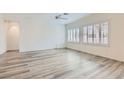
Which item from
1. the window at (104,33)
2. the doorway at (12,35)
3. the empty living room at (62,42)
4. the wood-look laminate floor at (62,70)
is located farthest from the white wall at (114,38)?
the doorway at (12,35)

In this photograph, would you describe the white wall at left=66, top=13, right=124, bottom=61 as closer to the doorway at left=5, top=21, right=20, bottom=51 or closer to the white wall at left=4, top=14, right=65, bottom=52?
the white wall at left=4, top=14, right=65, bottom=52

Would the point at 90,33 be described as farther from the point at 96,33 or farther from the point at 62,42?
the point at 62,42

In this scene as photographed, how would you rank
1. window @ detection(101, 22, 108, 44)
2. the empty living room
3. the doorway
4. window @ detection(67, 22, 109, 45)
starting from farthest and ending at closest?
the doorway, window @ detection(67, 22, 109, 45), window @ detection(101, 22, 108, 44), the empty living room

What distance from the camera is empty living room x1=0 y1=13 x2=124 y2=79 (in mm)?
5098

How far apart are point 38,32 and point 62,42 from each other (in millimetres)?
2718

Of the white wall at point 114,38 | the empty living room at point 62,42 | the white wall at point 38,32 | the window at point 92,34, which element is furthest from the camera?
the white wall at point 38,32

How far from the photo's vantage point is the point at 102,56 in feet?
21.9

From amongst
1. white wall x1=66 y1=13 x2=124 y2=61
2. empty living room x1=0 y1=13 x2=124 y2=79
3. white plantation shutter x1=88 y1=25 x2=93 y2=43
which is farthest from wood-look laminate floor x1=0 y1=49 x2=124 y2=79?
white plantation shutter x1=88 y1=25 x2=93 y2=43

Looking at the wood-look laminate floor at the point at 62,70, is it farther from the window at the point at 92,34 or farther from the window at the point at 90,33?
the window at the point at 90,33

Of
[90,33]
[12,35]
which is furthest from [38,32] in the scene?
[90,33]

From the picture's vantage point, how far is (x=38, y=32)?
32.5 ft

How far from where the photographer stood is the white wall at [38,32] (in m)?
8.74

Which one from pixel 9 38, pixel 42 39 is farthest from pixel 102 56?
pixel 9 38
